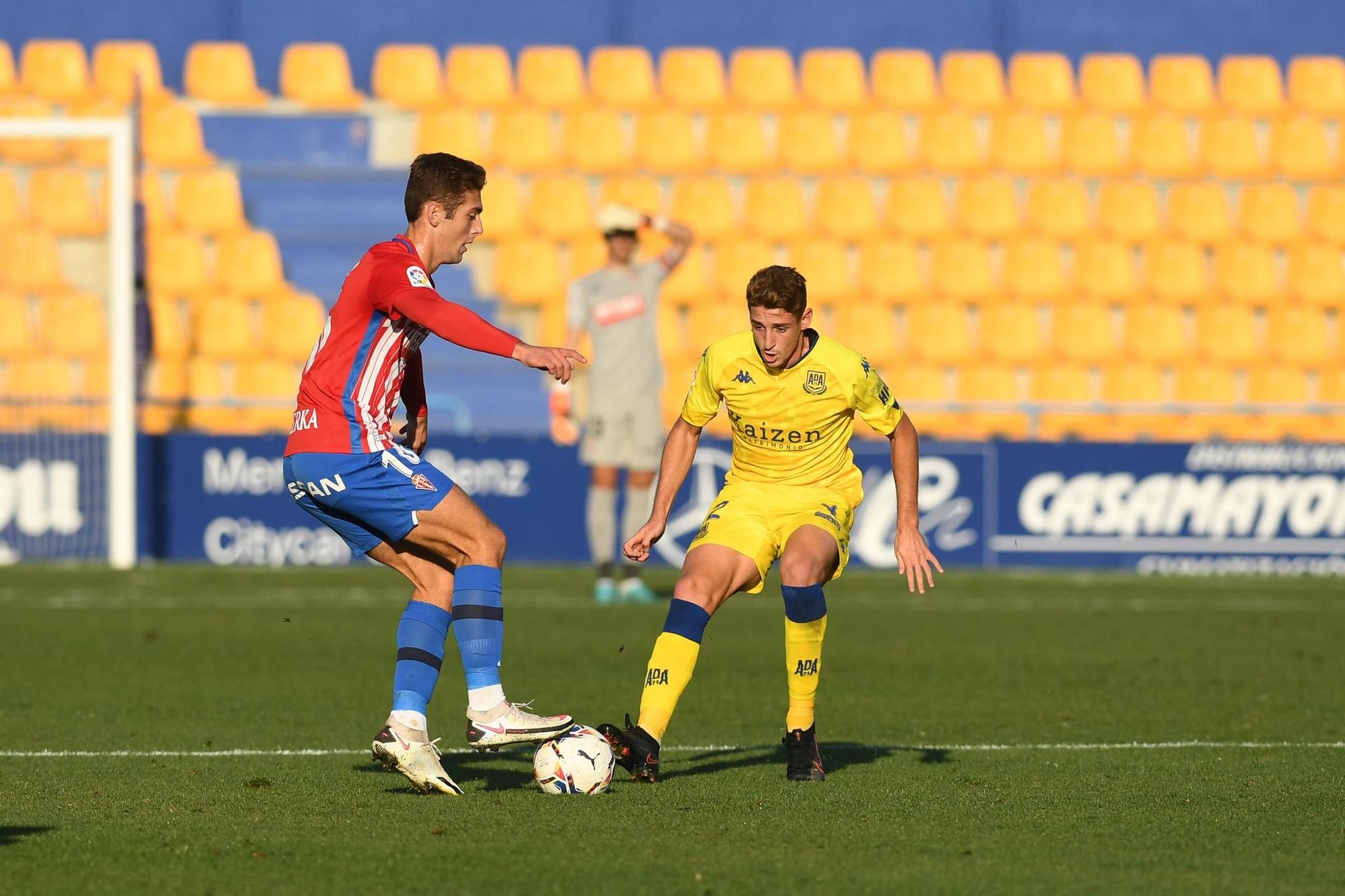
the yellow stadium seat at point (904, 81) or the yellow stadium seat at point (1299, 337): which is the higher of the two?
the yellow stadium seat at point (904, 81)

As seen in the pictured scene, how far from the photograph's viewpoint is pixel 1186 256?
18359mm

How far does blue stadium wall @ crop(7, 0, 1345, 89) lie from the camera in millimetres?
21188

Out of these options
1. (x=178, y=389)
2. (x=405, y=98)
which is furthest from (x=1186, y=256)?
(x=178, y=389)

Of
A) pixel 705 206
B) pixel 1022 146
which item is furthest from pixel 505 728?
pixel 1022 146

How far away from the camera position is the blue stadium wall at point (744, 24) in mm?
21188

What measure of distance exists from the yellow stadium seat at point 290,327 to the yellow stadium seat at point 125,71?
2.93 m

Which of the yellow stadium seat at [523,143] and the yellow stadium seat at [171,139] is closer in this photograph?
the yellow stadium seat at [171,139]

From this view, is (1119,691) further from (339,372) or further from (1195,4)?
(1195,4)

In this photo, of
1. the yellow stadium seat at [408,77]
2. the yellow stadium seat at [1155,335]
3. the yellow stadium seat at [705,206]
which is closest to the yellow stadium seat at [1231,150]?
the yellow stadium seat at [1155,335]

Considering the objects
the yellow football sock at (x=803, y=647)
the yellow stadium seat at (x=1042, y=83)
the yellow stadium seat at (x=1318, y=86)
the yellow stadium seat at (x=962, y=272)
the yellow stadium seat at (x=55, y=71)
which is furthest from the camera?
the yellow stadium seat at (x=1318, y=86)

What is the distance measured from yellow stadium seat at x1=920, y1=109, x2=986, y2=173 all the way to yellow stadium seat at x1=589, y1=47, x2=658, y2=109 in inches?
104

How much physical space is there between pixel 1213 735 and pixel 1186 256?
38.8ft

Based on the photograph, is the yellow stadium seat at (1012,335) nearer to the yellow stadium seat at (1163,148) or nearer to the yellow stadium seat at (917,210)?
the yellow stadium seat at (917,210)

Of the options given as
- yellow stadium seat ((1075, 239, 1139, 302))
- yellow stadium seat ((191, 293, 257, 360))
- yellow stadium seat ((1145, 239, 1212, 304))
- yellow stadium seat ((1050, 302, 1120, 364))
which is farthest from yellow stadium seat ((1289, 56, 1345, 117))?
yellow stadium seat ((191, 293, 257, 360))
